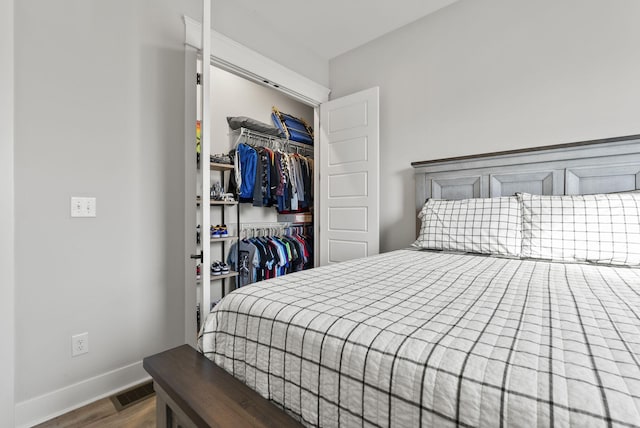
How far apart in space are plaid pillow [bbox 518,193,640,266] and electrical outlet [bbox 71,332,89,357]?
2.49 metres

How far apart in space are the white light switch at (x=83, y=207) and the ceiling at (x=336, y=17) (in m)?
1.91

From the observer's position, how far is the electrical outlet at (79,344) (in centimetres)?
153

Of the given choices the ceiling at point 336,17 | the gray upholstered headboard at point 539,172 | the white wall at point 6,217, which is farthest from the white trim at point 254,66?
the gray upholstered headboard at point 539,172

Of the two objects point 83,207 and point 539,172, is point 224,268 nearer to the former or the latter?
point 83,207

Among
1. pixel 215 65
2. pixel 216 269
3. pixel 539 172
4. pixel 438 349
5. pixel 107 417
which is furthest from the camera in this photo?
pixel 216 269

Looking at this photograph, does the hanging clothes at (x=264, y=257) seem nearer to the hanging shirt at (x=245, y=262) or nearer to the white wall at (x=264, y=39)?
the hanging shirt at (x=245, y=262)

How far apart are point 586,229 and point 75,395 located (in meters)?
2.82

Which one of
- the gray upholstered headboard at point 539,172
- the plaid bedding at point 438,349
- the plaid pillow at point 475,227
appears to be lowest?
the plaid bedding at point 438,349

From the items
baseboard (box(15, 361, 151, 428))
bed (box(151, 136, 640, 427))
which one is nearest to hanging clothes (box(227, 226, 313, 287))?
baseboard (box(15, 361, 151, 428))

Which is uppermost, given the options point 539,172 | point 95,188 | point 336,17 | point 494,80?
point 336,17

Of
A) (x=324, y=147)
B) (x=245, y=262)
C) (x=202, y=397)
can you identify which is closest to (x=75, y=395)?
(x=202, y=397)

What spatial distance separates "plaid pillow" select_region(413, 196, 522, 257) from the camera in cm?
175

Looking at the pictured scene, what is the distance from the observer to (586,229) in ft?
4.98

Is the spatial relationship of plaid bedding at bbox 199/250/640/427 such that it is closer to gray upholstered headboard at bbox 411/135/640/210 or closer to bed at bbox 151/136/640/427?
bed at bbox 151/136/640/427
